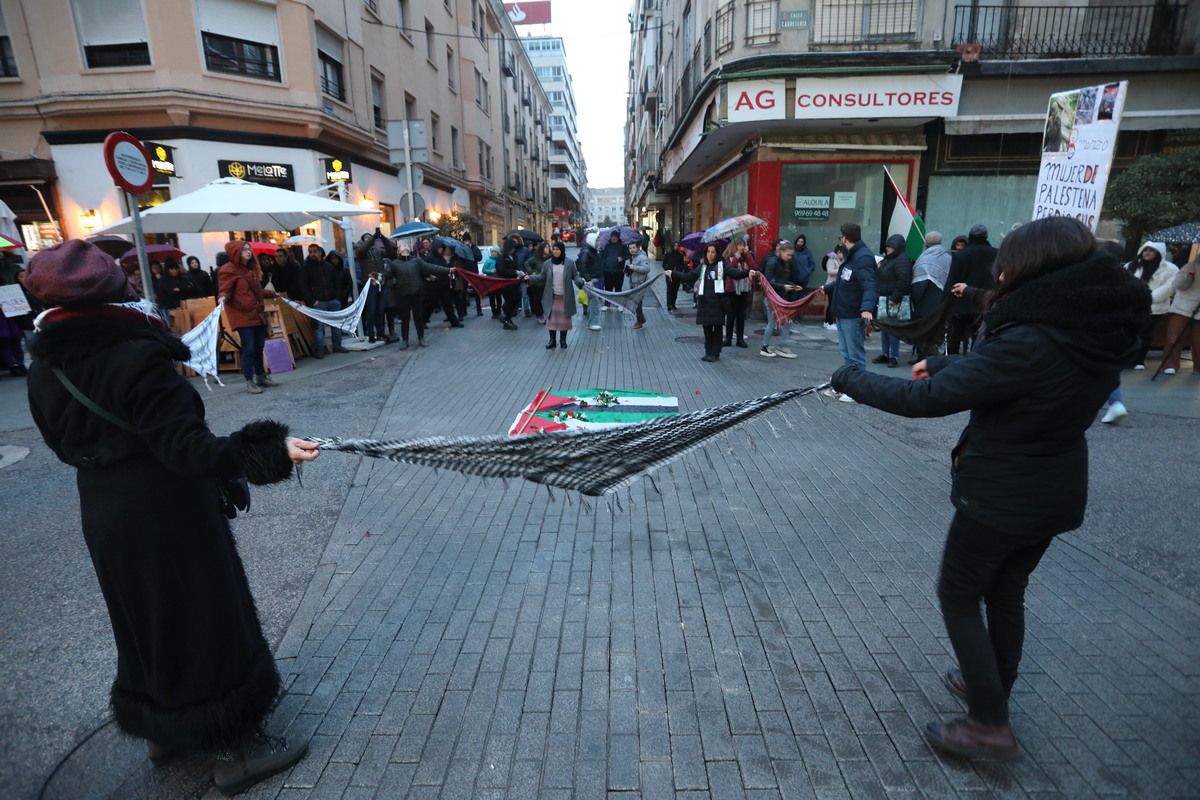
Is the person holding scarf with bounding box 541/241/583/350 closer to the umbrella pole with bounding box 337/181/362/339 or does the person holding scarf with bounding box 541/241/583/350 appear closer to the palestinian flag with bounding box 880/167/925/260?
the umbrella pole with bounding box 337/181/362/339

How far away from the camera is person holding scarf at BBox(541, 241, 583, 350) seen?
38.7 ft

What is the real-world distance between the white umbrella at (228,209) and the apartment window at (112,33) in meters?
7.27

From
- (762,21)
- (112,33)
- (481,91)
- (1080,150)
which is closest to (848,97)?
(762,21)

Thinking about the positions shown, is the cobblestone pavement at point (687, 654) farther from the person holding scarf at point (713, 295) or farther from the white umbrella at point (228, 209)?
the white umbrella at point (228, 209)

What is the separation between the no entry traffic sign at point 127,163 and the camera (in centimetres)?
596

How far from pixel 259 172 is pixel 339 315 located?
26.9 ft

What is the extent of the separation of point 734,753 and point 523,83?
194ft

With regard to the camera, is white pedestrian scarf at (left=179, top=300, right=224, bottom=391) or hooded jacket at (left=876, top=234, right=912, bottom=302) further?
hooded jacket at (left=876, top=234, right=912, bottom=302)

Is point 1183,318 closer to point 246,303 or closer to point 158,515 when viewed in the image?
point 158,515

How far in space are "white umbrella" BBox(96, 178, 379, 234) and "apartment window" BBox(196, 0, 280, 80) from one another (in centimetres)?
689

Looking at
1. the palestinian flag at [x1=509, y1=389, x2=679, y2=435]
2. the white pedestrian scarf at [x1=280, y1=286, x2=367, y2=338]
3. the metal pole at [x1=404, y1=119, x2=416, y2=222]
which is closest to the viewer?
the palestinian flag at [x1=509, y1=389, x2=679, y2=435]

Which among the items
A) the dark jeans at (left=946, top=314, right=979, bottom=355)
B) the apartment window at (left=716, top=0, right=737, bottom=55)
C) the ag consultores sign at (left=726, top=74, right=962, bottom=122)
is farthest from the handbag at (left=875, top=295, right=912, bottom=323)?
the apartment window at (left=716, top=0, right=737, bottom=55)

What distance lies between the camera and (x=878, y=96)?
13.2m

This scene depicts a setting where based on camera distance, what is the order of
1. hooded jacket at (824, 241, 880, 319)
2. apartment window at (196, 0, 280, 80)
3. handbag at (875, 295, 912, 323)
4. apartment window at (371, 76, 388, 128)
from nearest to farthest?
1. hooded jacket at (824, 241, 880, 319)
2. handbag at (875, 295, 912, 323)
3. apartment window at (196, 0, 280, 80)
4. apartment window at (371, 76, 388, 128)
